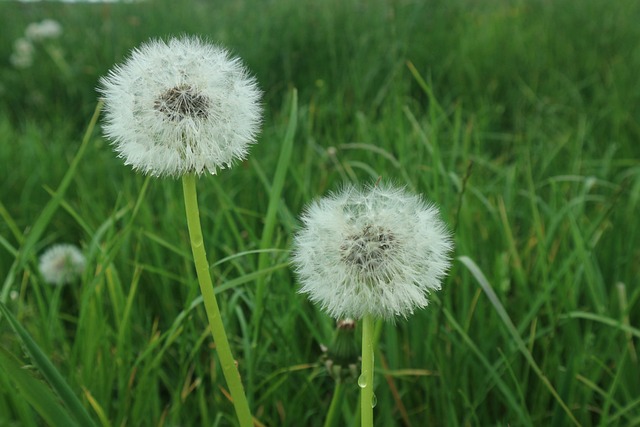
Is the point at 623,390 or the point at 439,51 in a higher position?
the point at 439,51

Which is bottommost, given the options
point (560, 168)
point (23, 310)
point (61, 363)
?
point (61, 363)

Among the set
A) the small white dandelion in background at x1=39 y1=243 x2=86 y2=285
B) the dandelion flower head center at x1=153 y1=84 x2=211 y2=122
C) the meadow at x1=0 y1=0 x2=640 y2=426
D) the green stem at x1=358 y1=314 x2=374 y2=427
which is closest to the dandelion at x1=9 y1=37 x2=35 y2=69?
the meadow at x1=0 y1=0 x2=640 y2=426

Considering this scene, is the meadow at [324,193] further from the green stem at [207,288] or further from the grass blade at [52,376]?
the green stem at [207,288]

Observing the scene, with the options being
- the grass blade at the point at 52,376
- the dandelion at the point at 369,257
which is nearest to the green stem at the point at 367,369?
the dandelion at the point at 369,257

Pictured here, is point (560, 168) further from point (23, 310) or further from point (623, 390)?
point (23, 310)

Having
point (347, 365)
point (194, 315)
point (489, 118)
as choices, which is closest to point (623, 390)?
point (347, 365)

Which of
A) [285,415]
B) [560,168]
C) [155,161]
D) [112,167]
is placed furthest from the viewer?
[112,167]

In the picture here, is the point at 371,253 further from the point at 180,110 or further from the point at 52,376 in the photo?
the point at 52,376
